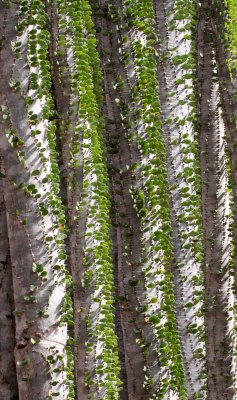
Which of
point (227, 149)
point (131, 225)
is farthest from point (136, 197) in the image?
point (227, 149)

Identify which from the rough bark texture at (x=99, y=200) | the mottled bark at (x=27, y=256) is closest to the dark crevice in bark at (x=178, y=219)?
the rough bark texture at (x=99, y=200)

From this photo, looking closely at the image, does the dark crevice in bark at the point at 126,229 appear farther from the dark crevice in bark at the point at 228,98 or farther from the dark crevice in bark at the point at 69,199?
the dark crevice in bark at the point at 228,98

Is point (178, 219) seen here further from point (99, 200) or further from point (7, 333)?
point (7, 333)

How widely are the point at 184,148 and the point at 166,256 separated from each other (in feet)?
1.64

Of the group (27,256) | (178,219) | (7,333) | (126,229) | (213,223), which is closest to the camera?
(27,256)

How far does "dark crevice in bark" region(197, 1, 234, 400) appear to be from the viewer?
4.80m

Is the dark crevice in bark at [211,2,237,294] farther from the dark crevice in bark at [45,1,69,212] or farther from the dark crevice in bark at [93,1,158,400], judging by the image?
the dark crevice in bark at [45,1,69,212]

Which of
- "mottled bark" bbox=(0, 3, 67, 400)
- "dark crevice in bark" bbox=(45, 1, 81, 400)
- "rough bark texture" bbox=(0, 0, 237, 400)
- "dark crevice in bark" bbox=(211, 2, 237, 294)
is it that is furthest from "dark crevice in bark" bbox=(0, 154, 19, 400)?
"dark crevice in bark" bbox=(211, 2, 237, 294)

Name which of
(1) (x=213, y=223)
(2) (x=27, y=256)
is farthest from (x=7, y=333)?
(1) (x=213, y=223)

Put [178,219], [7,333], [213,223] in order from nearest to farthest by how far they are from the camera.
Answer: [7,333] < [178,219] < [213,223]

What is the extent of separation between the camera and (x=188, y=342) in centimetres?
412

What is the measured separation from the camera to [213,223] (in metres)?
4.95

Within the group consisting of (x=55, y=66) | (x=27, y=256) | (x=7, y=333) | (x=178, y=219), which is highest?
(x=55, y=66)

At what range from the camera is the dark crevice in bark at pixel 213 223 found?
480 centimetres
